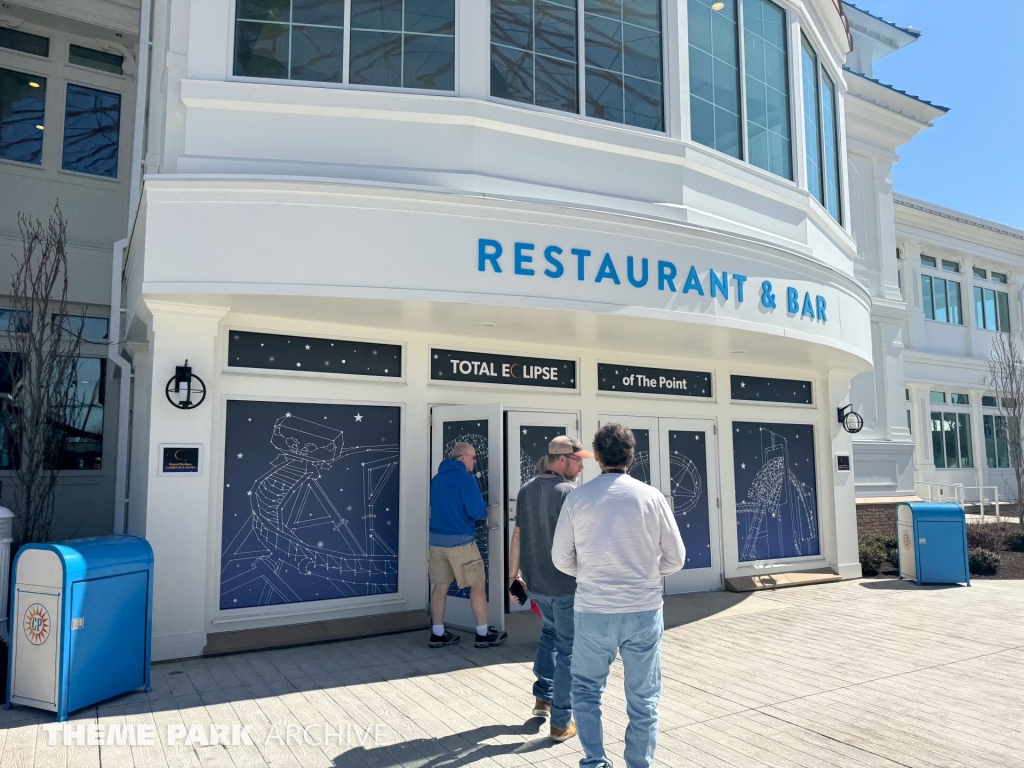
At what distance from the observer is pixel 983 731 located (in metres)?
4.90

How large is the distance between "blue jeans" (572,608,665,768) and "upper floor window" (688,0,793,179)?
6.39 m

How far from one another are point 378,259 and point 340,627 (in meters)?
3.50

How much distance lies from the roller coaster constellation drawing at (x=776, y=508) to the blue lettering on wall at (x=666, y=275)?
3.86 meters

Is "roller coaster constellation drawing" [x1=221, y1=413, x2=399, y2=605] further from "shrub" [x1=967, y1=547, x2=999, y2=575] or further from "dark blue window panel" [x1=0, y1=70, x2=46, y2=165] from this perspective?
"shrub" [x1=967, y1=547, x2=999, y2=575]

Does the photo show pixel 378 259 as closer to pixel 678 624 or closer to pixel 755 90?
pixel 678 624

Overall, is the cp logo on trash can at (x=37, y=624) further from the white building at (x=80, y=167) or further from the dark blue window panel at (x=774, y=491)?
the dark blue window panel at (x=774, y=491)

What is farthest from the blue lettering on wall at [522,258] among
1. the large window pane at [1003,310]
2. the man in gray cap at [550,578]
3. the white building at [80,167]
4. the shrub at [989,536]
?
the large window pane at [1003,310]

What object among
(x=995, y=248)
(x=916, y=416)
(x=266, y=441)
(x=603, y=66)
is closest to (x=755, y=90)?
(x=603, y=66)

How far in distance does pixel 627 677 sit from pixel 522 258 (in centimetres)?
419

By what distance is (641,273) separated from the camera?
7.59 meters

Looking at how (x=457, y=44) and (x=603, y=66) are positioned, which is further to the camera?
(x=603, y=66)

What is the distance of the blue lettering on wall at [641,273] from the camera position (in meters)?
7.53

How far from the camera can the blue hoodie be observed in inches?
276

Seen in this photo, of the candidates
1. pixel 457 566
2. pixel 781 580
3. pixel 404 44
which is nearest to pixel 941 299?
pixel 781 580
